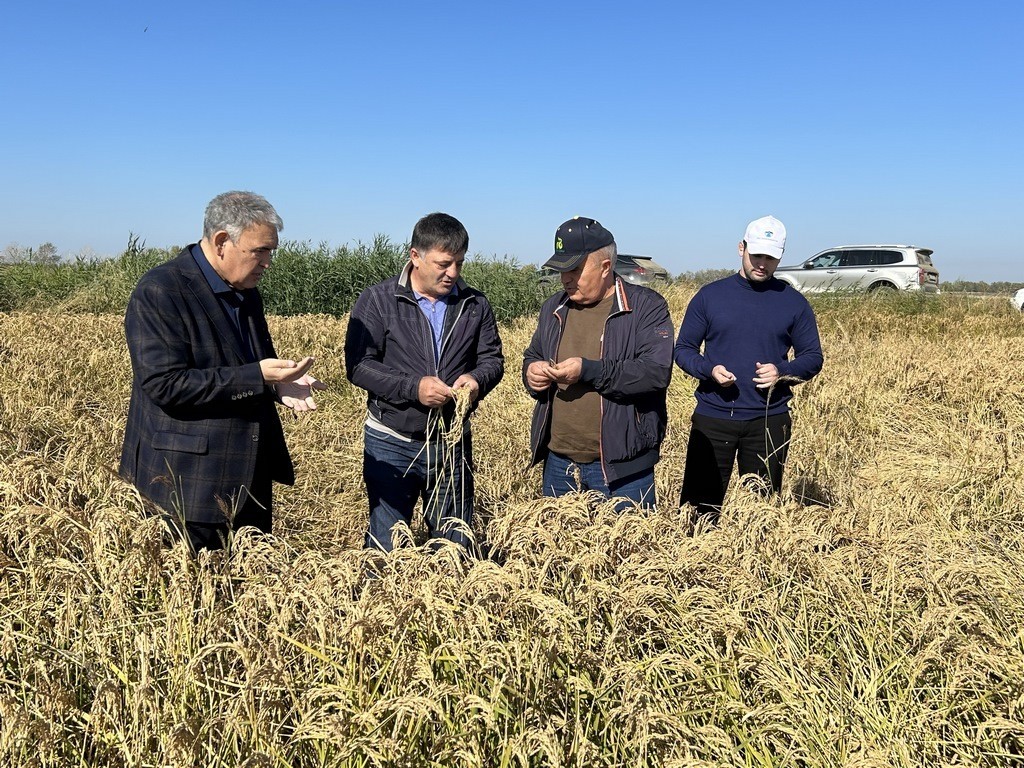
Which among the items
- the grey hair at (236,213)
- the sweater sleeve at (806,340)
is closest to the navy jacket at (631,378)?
the sweater sleeve at (806,340)

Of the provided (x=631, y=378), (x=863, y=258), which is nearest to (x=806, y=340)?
(x=631, y=378)

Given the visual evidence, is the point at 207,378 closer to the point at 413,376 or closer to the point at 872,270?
the point at 413,376

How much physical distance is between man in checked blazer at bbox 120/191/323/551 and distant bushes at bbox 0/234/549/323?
12709 mm

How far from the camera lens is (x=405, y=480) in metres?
3.15

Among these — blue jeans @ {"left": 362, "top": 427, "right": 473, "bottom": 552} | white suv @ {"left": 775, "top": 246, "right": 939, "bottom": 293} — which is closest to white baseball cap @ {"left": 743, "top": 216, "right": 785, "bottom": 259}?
blue jeans @ {"left": 362, "top": 427, "right": 473, "bottom": 552}

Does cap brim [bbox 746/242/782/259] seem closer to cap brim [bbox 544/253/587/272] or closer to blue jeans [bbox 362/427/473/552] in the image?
cap brim [bbox 544/253/587/272]

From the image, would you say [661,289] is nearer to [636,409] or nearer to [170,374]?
[636,409]

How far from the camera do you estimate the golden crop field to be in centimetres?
183

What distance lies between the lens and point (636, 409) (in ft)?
10.6

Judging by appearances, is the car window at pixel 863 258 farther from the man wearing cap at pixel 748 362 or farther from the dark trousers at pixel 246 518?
the dark trousers at pixel 246 518

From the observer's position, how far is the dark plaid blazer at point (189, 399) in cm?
243

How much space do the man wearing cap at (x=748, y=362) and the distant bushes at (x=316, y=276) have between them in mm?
11557

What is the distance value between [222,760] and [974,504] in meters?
4.03

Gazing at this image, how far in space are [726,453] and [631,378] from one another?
1.01 m
